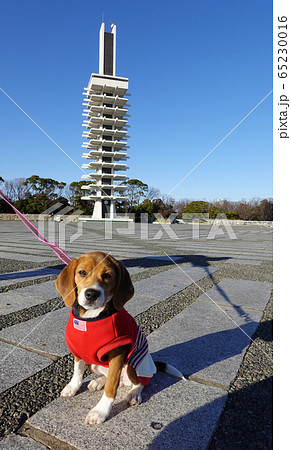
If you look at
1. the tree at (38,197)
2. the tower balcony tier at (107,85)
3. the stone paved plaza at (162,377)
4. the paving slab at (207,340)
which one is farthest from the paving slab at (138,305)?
the tower balcony tier at (107,85)

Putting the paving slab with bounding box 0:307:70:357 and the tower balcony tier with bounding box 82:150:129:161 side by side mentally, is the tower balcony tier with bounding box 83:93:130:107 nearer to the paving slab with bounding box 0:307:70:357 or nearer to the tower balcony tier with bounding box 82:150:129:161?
the tower balcony tier with bounding box 82:150:129:161

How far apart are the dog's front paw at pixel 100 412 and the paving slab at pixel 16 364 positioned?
22.1 inches

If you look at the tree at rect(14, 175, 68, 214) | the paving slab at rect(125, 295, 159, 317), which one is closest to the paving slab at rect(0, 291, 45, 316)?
the paving slab at rect(125, 295, 159, 317)

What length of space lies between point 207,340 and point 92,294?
4.75 feet

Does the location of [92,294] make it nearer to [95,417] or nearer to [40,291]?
[95,417]

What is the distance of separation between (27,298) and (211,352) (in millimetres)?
2214

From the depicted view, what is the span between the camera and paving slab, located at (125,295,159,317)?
3.00 m

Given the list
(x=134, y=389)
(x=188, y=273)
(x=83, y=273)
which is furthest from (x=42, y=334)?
(x=188, y=273)

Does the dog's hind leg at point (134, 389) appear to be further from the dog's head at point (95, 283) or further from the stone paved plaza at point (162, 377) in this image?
the dog's head at point (95, 283)

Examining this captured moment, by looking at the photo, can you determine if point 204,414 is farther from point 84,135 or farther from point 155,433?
point 84,135

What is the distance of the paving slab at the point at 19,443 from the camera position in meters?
1.16

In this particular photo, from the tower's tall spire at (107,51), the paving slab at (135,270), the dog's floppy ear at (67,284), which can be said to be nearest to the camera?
the dog's floppy ear at (67,284)

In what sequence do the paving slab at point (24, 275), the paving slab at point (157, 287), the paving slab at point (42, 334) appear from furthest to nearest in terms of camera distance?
the paving slab at point (24, 275) < the paving slab at point (157, 287) < the paving slab at point (42, 334)
